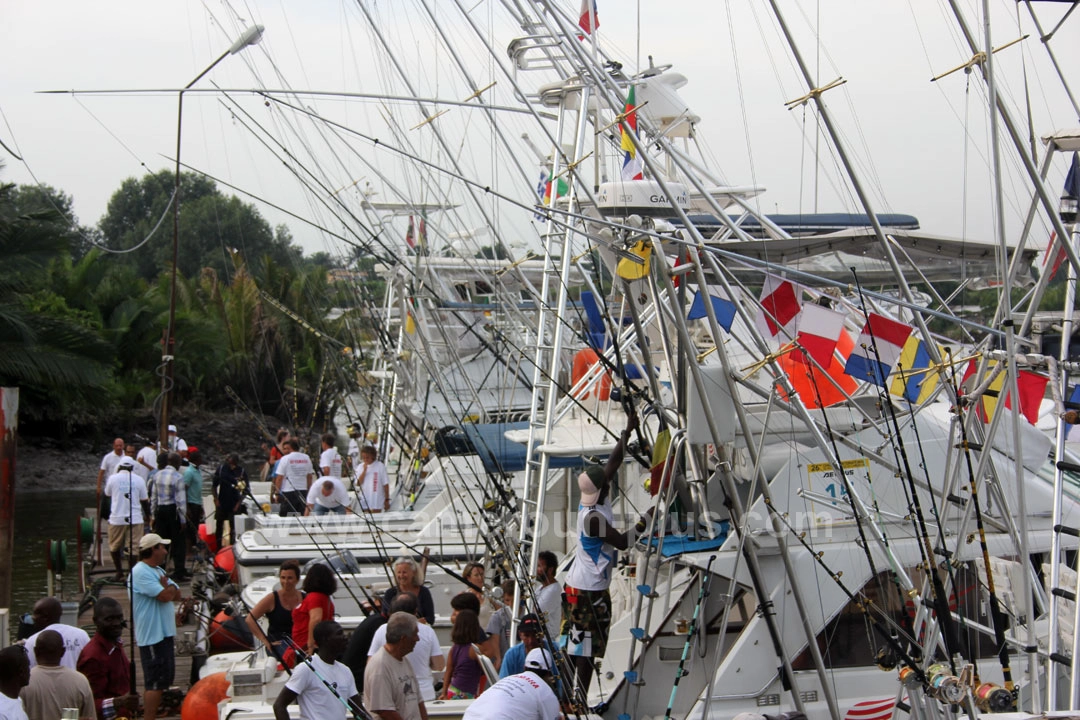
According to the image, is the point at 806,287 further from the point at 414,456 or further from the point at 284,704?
the point at 414,456

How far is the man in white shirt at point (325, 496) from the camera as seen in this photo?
1272cm

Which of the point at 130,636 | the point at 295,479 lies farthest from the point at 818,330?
the point at 295,479

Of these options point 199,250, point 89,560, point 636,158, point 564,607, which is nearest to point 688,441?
point 564,607

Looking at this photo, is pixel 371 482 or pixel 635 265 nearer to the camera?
pixel 635 265

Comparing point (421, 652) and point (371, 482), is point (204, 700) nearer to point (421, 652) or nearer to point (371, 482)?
point (421, 652)

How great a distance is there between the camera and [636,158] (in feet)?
27.8

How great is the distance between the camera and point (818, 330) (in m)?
6.81

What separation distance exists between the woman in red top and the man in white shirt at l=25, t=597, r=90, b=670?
1305 mm

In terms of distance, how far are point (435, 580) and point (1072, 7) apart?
7.62 metres

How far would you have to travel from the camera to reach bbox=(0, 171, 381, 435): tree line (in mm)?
19281

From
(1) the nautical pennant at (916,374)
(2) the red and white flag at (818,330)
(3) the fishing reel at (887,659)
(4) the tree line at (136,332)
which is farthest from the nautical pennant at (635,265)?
(4) the tree line at (136,332)

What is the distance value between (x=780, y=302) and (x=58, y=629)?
4.60 metres

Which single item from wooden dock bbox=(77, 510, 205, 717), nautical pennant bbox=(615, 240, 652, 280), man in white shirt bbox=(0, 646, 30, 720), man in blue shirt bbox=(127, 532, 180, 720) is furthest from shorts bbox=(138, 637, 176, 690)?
nautical pennant bbox=(615, 240, 652, 280)

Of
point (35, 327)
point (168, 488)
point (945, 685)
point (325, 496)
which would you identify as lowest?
point (945, 685)
